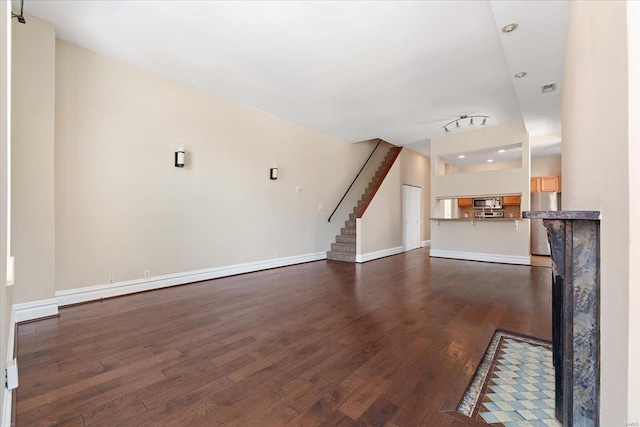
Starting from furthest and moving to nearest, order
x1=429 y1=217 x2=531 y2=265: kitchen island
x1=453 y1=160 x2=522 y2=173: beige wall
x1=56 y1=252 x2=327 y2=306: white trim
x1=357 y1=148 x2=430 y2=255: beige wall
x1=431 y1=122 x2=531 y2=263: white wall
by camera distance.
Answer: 1. x1=453 y1=160 x2=522 y2=173: beige wall
2. x1=357 y1=148 x2=430 y2=255: beige wall
3. x1=429 y1=217 x2=531 y2=265: kitchen island
4. x1=431 y1=122 x2=531 y2=263: white wall
5. x1=56 y1=252 x2=327 y2=306: white trim

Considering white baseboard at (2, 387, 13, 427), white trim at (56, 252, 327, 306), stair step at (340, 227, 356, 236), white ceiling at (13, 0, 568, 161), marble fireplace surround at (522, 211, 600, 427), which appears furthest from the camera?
stair step at (340, 227, 356, 236)

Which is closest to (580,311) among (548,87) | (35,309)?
(548,87)

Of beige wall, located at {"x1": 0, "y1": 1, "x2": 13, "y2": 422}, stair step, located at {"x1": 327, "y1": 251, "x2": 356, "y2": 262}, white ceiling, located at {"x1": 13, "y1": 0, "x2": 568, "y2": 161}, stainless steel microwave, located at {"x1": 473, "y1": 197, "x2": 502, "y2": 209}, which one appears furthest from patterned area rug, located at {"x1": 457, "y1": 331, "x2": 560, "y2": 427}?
stainless steel microwave, located at {"x1": 473, "y1": 197, "x2": 502, "y2": 209}

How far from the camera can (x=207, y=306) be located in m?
3.37

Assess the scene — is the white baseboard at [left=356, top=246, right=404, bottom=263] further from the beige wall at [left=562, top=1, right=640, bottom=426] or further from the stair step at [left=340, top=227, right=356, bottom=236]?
the beige wall at [left=562, top=1, right=640, bottom=426]

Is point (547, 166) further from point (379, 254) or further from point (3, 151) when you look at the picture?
point (3, 151)

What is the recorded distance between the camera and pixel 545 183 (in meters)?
8.13

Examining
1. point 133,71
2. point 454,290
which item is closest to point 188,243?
point 133,71

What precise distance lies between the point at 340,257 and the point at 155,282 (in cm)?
395

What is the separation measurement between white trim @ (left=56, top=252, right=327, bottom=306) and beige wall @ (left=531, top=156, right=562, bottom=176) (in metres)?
8.10

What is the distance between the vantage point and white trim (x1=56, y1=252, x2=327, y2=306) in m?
3.36

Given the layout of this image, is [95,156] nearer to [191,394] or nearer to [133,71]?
[133,71]

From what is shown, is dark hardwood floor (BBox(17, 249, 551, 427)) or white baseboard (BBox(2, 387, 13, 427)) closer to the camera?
white baseboard (BBox(2, 387, 13, 427))

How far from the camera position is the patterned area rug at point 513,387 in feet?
5.16
